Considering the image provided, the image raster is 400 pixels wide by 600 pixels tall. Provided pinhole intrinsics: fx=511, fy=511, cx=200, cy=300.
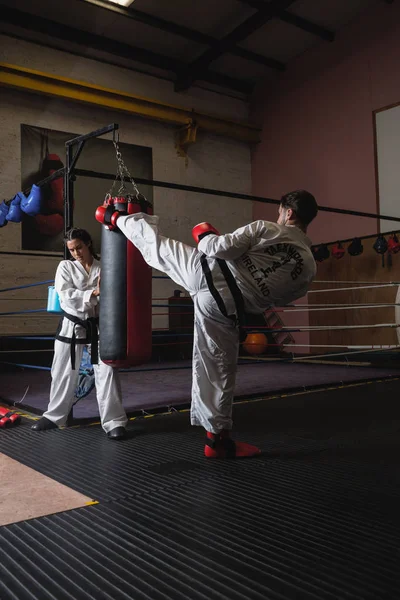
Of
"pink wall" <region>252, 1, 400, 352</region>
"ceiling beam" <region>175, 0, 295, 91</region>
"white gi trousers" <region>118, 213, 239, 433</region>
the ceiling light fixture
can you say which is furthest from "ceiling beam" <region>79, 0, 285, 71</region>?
"white gi trousers" <region>118, 213, 239, 433</region>

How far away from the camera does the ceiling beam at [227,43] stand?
733 centimetres

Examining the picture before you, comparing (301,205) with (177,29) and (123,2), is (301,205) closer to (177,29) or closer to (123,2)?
(123,2)

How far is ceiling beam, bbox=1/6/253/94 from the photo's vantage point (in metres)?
7.26

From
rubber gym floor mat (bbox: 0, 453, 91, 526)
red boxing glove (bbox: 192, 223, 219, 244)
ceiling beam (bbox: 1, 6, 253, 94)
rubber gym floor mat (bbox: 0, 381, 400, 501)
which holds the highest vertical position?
ceiling beam (bbox: 1, 6, 253, 94)

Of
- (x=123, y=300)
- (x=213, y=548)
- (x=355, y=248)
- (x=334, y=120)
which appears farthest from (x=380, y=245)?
(x=213, y=548)

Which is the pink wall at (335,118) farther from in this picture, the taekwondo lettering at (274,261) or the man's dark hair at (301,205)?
the taekwondo lettering at (274,261)

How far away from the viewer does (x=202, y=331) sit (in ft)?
7.84

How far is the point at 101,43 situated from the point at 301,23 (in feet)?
10.2

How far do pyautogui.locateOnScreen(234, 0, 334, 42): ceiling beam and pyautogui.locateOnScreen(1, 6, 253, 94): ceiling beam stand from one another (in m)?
1.76

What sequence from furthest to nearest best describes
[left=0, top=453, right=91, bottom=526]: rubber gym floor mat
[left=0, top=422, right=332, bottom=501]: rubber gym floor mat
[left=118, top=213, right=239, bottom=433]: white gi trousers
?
[left=118, top=213, right=239, bottom=433]: white gi trousers < [left=0, top=422, right=332, bottom=501]: rubber gym floor mat < [left=0, top=453, right=91, bottom=526]: rubber gym floor mat

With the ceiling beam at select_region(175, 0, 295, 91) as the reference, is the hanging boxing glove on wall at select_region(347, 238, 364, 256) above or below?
below

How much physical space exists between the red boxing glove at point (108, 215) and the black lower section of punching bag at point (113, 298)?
46 millimetres

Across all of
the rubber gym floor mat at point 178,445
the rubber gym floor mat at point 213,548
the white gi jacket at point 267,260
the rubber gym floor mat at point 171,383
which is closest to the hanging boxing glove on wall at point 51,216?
the rubber gym floor mat at point 171,383

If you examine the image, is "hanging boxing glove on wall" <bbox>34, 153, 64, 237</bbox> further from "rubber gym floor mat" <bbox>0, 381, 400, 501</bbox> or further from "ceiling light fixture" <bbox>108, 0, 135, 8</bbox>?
"rubber gym floor mat" <bbox>0, 381, 400, 501</bbox>
